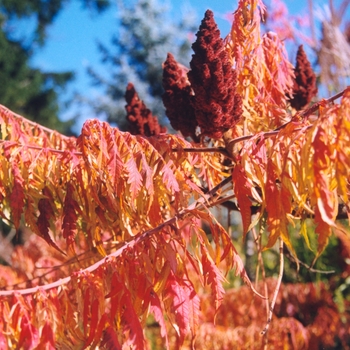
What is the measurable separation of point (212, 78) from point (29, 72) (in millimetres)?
11939

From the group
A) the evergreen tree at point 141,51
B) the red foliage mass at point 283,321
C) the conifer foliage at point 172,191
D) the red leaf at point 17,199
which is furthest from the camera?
the evergreen tree at point 141,51

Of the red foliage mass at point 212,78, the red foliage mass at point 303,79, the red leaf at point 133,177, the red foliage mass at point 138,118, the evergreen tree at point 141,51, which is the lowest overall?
the red leaf at point 133,177

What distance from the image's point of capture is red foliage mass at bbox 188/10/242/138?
3.74 ft

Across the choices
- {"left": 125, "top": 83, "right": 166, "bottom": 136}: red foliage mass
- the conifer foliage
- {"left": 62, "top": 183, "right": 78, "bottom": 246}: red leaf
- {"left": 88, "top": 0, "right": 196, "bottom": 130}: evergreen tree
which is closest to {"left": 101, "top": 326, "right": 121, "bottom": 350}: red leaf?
the conifer foliage

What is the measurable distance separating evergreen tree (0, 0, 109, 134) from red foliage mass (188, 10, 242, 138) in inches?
415

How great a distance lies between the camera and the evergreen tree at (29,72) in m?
11.4

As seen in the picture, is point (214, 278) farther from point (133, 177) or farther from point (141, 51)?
point (141, 51)

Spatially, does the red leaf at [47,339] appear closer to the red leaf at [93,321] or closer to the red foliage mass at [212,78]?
the red leaf at [93,321]

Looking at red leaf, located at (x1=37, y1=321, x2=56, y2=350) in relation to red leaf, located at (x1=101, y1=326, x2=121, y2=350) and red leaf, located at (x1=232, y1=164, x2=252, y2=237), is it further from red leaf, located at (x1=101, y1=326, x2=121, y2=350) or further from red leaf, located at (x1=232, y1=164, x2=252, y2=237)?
red leaf, located at (x1=232, y1=164, x2=252, y2=237)

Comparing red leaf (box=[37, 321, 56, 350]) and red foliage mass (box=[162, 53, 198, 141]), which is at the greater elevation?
red foliage mass (box=[162, 53, 198, 141])

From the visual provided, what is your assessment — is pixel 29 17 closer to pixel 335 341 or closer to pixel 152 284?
pixel 335 341

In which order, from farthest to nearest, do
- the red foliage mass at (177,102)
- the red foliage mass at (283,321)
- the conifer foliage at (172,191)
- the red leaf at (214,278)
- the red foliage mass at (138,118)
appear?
the red foliage mass at (283,321) < the red foliage mass at (138,118) < the red foliage mass at (177,102) < the red leaf at (214,278) < the conifer foliage at (172,191)

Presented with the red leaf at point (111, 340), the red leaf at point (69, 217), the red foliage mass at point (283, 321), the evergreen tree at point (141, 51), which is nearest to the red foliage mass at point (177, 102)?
the red leaf at point (69, 217)

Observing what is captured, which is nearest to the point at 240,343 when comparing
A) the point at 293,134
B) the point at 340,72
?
the point at 293,134
